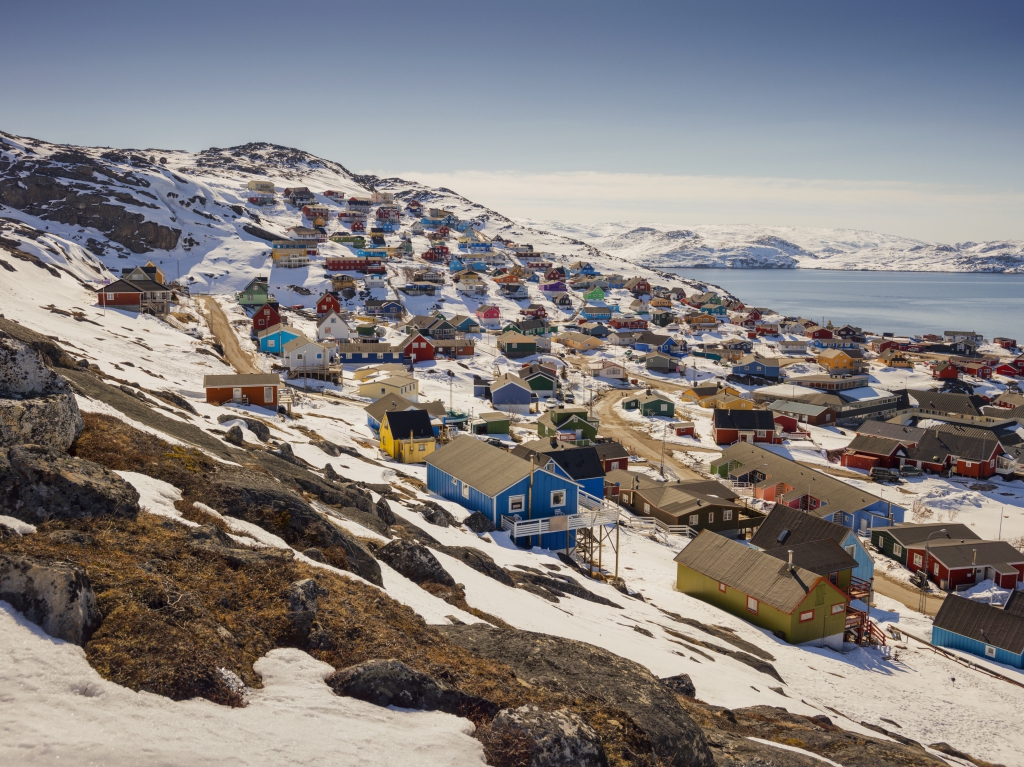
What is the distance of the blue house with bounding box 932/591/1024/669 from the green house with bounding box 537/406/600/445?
110ft

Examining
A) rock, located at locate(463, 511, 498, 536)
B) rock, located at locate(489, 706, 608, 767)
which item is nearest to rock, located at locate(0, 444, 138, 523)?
rock, located at locate(489, 706, 608, 767)

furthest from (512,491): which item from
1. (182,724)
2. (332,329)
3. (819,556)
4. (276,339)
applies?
(332,329)

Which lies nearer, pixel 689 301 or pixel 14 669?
pixel 14 669

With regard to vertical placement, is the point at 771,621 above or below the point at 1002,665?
above

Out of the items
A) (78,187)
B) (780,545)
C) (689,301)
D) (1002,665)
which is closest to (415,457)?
(780,545)

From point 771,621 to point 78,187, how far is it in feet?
495

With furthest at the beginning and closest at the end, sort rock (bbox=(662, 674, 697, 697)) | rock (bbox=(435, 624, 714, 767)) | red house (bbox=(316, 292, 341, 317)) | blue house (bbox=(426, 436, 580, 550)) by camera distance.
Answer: red house (bbox=(316, 292, 341, 317)) → blue house (bbox=(426, 436, 580, 550)) → rock (bbox=(662, 674, 697, 697)) → rock (bbox=(435, 624, 714, 767))

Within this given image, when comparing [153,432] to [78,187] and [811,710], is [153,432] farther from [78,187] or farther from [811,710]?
[78,187]

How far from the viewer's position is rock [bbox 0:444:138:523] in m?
12.3

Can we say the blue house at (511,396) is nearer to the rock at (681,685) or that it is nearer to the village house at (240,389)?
the village house at (240,389)

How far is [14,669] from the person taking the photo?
841cm

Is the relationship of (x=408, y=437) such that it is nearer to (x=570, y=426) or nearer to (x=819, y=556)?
(x=570, y=426)

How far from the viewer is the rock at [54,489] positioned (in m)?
12.3

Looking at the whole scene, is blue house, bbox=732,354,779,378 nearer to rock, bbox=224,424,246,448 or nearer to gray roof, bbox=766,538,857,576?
gray roof, bbox=766,538,857,576
